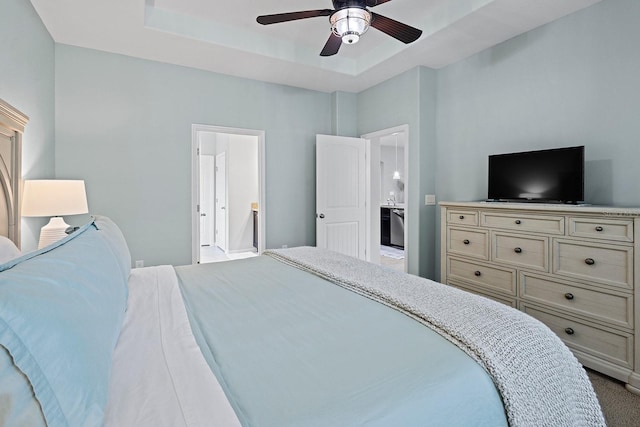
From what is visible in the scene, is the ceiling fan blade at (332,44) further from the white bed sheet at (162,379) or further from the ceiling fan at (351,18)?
the white bed sheet at (162,379)

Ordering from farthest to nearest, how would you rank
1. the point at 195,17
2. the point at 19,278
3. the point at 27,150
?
the point at 195,17 → the point at 27,150 → the point at 19,278

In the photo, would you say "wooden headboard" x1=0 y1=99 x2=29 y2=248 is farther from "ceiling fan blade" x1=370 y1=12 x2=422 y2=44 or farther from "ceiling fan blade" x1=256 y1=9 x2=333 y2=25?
"ceiling fan blade" x1=370 y1=12 x2=422 y2=44

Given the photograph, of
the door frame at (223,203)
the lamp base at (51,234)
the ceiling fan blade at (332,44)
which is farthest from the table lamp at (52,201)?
the door frame at (223,203)

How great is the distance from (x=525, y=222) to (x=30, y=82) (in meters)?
3.96

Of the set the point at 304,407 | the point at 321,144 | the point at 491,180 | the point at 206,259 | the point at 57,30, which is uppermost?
the point at 57,30

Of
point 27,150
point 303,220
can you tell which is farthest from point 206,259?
point 27,150

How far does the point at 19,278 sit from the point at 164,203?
3217 millimetres

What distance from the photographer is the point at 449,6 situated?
2.83 metres

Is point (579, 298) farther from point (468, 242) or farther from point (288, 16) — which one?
point (288, 16)

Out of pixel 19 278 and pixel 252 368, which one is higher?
pixel 19 278

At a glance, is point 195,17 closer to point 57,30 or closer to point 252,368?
point 57,30

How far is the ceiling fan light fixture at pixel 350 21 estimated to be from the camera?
2102 mm

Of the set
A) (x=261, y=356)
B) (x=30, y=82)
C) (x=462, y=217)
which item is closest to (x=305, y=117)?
(x=462, y=217)

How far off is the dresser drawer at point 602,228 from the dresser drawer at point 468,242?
2.20 feet
